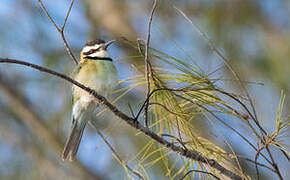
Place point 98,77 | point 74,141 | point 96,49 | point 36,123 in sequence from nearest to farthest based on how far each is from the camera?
point 98,77 < point 74,141 < point 96,49 < point 36,123

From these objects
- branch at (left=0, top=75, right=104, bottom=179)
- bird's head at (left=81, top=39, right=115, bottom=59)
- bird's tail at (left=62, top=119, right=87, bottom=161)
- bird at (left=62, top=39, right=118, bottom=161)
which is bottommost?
branch at (left=0, top=75, right=104, bottom=179)

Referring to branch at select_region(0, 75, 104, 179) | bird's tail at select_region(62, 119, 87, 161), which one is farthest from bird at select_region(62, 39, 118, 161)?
branch at select_region(0, 75, 104, 179)

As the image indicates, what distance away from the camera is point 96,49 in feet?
8.61

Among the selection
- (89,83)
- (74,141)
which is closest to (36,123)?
(74,141)

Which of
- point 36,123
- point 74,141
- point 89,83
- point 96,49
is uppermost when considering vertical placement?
point 96,49

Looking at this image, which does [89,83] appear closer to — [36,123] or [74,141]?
[74,141]

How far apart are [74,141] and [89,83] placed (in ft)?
1.41

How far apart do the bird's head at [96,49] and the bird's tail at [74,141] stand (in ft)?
1.46

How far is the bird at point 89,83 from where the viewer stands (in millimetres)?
2316

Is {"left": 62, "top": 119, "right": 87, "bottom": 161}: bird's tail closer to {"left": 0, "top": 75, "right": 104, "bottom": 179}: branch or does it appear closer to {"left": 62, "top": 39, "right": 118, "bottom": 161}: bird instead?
{"left": 62, "top": 39, "right": 118, "bottom": 161}: bird

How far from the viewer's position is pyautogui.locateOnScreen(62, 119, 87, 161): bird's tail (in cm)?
248

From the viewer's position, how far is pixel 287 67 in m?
3.29

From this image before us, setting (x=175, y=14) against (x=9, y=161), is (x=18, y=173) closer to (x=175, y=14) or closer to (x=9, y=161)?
(x=9, y=161)

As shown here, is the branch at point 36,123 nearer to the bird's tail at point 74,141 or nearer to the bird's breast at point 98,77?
the bird's tail at point 74,141
